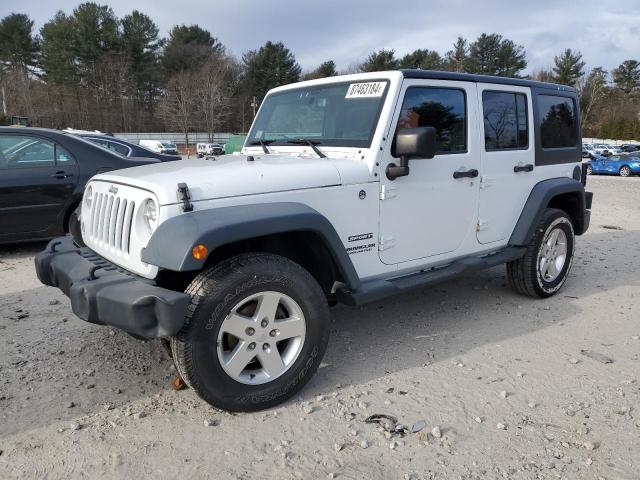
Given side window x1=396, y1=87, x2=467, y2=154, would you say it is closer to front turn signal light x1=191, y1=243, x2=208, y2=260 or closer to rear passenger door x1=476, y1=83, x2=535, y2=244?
rear passenger door x1=476, y1=83, x2=535, y2=244

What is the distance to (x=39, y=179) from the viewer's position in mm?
6172

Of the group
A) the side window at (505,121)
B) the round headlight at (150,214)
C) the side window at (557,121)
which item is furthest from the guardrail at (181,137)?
the round headlight at (150,214)

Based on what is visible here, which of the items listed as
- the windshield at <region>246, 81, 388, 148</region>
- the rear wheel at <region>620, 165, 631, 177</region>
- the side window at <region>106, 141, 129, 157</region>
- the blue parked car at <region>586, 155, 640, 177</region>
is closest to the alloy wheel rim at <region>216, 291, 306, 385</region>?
the windshield at <region>246, 81, 388, 148</region>

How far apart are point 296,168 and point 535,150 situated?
8.58 feet

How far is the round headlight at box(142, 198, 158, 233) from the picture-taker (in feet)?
9.14

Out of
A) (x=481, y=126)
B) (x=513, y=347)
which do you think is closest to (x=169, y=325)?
(x=513, y=347)

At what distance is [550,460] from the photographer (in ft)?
8.45

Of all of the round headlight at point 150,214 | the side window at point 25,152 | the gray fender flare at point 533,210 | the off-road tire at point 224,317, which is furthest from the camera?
the side window at point 25,152

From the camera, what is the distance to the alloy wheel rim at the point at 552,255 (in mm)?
4934

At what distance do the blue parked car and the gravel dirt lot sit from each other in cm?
2304

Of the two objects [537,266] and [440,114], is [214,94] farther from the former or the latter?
[440,114]

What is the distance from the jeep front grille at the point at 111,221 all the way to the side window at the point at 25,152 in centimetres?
352

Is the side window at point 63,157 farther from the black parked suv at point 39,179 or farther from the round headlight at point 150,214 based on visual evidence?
the round headlight at point 150,214

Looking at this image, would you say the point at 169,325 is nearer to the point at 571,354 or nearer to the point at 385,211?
the point at 385,211
